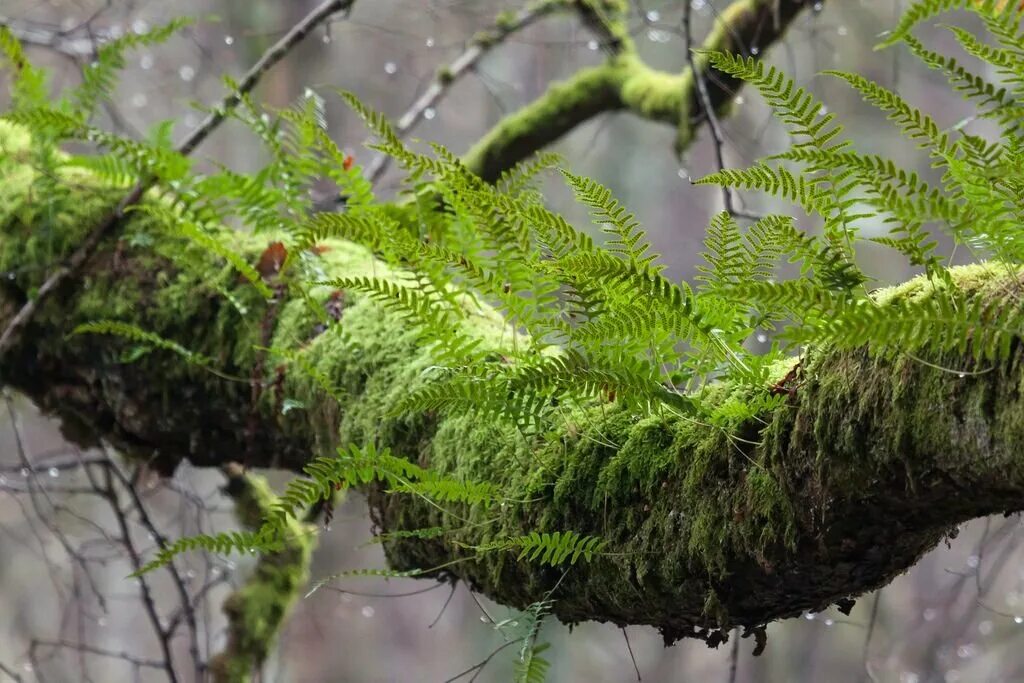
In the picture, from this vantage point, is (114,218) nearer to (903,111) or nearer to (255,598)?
(255,598)

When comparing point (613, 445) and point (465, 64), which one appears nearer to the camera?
point (613, 445)

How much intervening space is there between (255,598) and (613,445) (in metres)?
2.34

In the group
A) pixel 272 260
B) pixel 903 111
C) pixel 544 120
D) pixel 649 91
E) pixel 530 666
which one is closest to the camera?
pixel 903 111

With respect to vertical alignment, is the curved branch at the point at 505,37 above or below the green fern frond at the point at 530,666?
above

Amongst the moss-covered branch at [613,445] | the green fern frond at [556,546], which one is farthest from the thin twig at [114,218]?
the green fern frond at [556,546]

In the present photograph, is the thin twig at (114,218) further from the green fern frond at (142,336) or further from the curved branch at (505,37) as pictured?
the curved branch at (505,37)

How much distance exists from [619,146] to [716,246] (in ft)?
35.7

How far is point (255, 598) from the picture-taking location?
3426 millimetres

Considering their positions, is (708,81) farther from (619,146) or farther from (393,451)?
(619,146)

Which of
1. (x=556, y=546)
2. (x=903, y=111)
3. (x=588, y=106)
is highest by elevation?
(x=588, y=106)

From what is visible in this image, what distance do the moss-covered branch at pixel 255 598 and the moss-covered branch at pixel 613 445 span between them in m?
0.89

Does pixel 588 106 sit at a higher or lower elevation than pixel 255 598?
higher

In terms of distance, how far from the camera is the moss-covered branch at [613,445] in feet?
3.84

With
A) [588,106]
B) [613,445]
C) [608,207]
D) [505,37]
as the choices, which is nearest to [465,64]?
[505,37]
